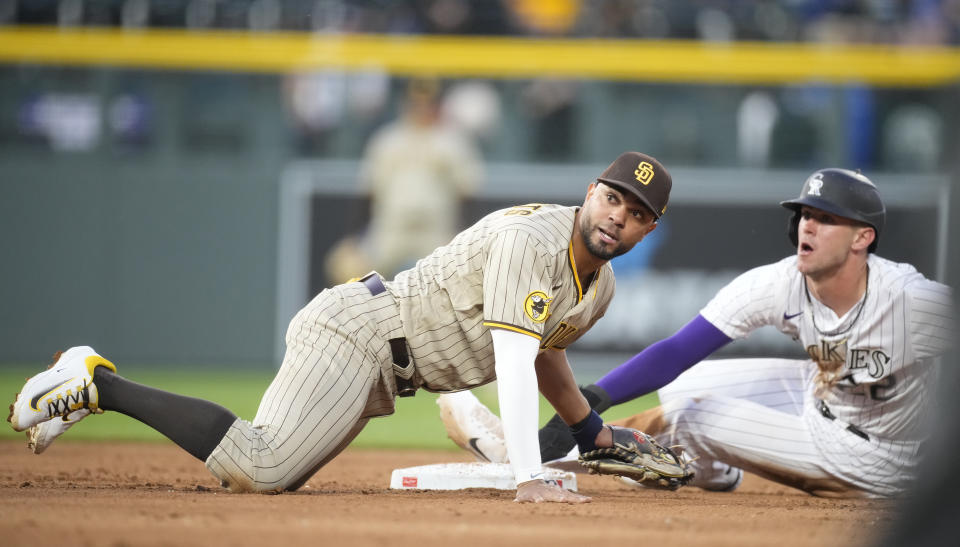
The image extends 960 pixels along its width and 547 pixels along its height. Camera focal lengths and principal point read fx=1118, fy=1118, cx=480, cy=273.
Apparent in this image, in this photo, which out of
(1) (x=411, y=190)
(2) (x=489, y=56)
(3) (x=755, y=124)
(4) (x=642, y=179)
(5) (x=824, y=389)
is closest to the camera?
(4) (x=642, y=179)

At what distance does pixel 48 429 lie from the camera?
13.7 ft

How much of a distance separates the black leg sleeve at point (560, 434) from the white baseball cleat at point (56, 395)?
6.16 ft

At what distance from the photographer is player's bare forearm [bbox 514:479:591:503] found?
3988 mm

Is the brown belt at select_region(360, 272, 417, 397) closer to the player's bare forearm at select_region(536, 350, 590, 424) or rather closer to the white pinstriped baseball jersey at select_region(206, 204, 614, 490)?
the white pinstriped baseball jersey at select_region(206, 204, 614, 490)

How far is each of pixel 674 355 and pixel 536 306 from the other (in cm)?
111

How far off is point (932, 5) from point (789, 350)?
4.44 m

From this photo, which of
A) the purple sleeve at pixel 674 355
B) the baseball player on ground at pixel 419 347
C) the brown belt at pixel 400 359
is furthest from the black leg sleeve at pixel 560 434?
the brown belt at pixel 400 359

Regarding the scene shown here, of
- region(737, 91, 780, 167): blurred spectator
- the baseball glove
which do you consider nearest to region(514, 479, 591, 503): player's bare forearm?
the baseball glove

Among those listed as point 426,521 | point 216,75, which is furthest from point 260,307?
point 426,521

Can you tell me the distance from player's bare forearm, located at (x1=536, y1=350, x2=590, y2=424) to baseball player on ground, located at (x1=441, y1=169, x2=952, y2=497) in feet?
1.06

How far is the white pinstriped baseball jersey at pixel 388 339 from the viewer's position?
4.17m

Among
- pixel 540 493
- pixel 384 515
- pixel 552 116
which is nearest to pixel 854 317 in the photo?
pixel 540 493

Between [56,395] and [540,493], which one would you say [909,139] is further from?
[56,395]

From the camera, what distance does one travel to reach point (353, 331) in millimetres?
4328
